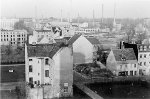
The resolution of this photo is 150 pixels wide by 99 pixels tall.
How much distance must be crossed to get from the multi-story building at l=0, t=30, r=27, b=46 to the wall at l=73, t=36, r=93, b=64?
4103 centimetres

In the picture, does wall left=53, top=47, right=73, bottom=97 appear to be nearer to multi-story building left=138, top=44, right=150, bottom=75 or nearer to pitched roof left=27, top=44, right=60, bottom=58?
Result: pitched roof left=27, top=44, right=60, bottom=58

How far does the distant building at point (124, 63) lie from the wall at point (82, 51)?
938 centimetres

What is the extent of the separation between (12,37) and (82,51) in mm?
44598

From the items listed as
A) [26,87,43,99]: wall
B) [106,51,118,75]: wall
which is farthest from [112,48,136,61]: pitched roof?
[26,87,43,99]: wall

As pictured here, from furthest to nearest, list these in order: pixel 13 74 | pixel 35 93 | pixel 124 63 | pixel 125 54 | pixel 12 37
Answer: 1. pixel 12 37
2. pixel 125 54
3. pixel 13 74
4. pixel 124 63
5. pixel 35 93

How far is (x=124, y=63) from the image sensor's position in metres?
46.2

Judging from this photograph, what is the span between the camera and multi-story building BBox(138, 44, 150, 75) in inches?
1883

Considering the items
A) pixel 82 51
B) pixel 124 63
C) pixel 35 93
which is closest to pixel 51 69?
pixel 35 93

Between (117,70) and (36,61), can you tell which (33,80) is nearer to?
(36,61)

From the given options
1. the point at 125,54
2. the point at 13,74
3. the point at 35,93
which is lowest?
the point at 35,93

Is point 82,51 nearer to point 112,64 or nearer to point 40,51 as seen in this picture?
point 112,64

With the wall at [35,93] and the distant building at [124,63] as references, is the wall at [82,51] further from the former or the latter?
the wall at [35,93]

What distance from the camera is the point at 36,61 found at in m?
37.2

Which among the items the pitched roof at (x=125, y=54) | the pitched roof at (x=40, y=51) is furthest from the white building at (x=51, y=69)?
the pitched roof at (x=125, y=54)
